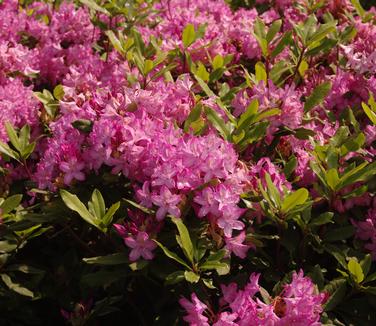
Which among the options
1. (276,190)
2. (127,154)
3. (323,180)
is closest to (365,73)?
(323,180)

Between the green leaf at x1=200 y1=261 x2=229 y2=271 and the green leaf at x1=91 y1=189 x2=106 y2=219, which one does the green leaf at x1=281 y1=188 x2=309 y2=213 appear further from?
the green leaf at x1=91 y1=189 x2=106 y2=219

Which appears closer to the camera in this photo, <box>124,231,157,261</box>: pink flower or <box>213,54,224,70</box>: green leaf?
<box>124,231,157,261</box>: pink flower

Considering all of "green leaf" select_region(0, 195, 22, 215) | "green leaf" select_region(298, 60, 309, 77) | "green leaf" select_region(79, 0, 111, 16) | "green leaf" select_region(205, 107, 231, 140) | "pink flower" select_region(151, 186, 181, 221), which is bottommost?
"green leaf" select_region(0, 195, 22, 215)

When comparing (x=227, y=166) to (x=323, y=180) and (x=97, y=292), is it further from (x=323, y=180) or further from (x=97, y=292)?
(x=97, y=292)

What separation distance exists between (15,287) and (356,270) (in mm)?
1134

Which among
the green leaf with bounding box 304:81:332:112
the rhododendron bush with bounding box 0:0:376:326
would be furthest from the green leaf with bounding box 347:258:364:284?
the green leaf with bounding box 304:81:332:112

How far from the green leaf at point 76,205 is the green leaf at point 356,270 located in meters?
0.79

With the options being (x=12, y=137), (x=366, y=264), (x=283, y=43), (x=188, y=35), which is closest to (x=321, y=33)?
(x=283, y=43)

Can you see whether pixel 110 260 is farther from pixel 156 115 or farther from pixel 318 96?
pixel 318 96

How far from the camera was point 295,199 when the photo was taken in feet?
6.19

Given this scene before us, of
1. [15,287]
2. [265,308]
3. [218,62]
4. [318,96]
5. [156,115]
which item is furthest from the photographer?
[218,62]

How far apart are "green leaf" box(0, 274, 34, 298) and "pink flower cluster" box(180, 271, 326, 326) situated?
2.00 ft

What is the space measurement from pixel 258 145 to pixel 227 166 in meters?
0.46

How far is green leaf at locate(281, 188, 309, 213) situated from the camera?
73.7 inches
